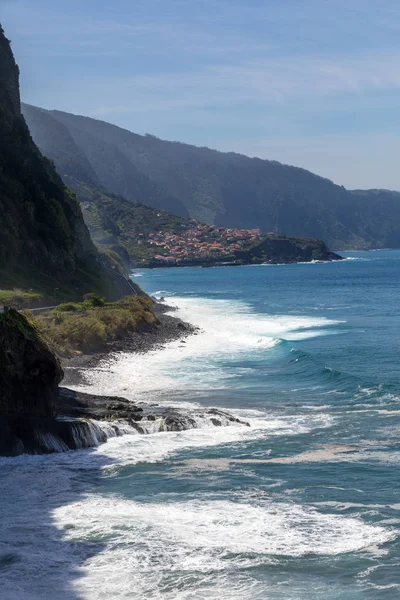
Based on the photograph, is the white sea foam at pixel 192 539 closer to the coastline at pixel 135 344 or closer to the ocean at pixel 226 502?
the ocean at pixel 226 502

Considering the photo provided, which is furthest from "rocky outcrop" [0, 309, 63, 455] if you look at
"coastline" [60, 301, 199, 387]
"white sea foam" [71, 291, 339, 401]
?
"coastline" [60, 301, 199, 387]

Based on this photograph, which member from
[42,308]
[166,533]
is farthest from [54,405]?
[42,308]

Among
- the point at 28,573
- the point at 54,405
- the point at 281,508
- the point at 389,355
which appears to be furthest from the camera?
the point at 389,355

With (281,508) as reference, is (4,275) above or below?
above

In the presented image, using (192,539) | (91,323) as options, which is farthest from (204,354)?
(192,539)

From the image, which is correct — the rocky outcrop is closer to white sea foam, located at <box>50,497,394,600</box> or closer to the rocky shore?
the rocky shore

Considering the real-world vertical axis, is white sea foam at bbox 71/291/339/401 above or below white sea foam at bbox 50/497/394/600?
above

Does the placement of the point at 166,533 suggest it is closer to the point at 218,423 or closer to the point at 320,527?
the point at 320,527
